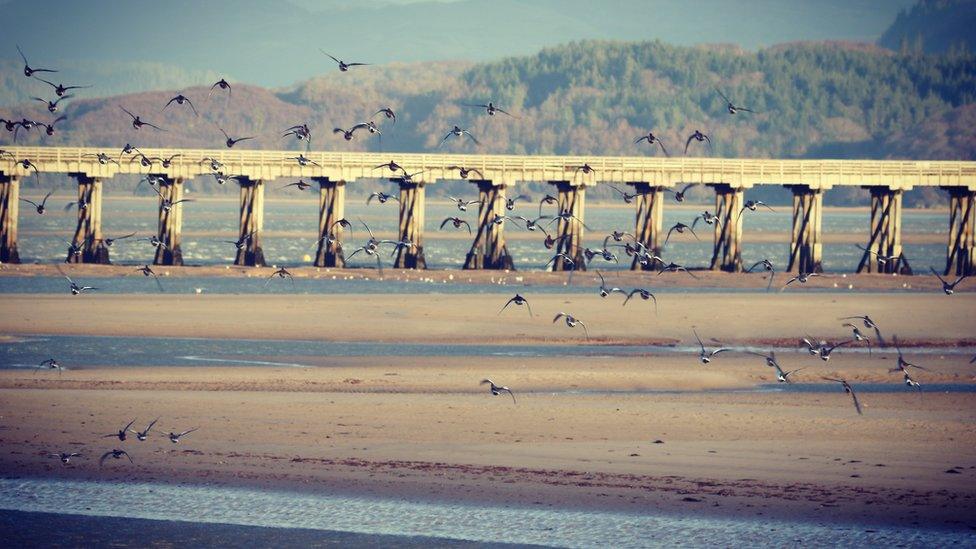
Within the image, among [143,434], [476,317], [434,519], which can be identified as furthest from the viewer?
[476,317]

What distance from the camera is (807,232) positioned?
74.9 m

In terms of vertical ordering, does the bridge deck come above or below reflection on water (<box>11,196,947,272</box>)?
above

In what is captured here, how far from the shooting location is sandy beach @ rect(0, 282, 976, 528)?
24.8m

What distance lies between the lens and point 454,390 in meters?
34.5

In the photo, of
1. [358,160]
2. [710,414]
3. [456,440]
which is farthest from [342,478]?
[358,160]

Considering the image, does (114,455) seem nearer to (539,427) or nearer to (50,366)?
(539,427)

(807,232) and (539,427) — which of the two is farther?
(807,232)

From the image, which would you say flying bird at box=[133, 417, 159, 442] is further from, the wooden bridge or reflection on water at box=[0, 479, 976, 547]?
the wooden bridge

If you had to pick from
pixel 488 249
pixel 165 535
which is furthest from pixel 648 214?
pixel 165 535

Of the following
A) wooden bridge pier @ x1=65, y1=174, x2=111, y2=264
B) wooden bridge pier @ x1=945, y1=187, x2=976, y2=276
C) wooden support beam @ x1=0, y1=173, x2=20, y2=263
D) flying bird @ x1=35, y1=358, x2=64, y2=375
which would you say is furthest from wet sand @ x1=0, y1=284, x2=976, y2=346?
wooden bridge pier @ x1=945, y1=187, x2=976, y2=276

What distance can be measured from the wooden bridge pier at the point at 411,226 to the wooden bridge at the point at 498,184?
65 mm

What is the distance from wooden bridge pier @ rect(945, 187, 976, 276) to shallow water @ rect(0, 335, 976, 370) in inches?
1230

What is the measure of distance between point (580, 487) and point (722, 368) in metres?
14.7

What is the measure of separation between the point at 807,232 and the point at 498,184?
1504 centimetres
